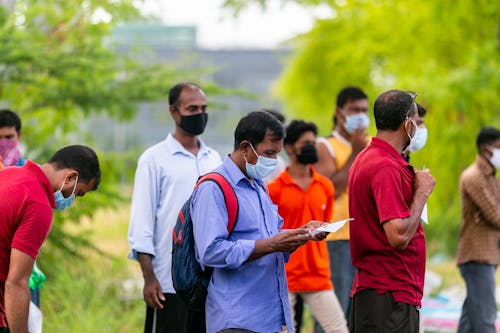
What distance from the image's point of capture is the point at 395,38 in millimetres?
17453

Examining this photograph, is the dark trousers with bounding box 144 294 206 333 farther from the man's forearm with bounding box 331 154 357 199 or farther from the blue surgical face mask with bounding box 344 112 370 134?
the blue surgical face mask with bounding box 344 112 370 134

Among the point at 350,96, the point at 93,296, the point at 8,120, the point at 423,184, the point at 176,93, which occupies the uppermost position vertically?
the point at 350,96

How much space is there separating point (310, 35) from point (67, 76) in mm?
11093

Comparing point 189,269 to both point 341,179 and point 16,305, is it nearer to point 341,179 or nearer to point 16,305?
point 16,305

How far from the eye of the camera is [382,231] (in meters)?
5.20

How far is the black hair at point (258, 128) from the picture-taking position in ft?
17.1

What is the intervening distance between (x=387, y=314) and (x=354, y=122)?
10.5ft

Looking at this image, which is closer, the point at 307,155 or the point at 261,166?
the point at 261,166

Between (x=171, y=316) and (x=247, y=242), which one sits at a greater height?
(x=247, y=242)

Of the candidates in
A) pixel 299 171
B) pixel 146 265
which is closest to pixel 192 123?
pixel 146 265

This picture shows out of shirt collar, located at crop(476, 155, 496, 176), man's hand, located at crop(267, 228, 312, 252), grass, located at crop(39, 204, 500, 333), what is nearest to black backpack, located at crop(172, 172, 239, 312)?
man's hand, located at crop(267, 228, 312, 252)

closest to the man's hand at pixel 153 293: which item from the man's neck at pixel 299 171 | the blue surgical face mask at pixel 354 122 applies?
the man's neck at pixel 299 171

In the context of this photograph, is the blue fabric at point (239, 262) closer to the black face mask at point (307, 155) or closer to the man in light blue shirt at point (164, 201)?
the man in light blue shirt at point (164, 201)

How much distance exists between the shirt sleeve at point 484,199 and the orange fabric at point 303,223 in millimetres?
1345
